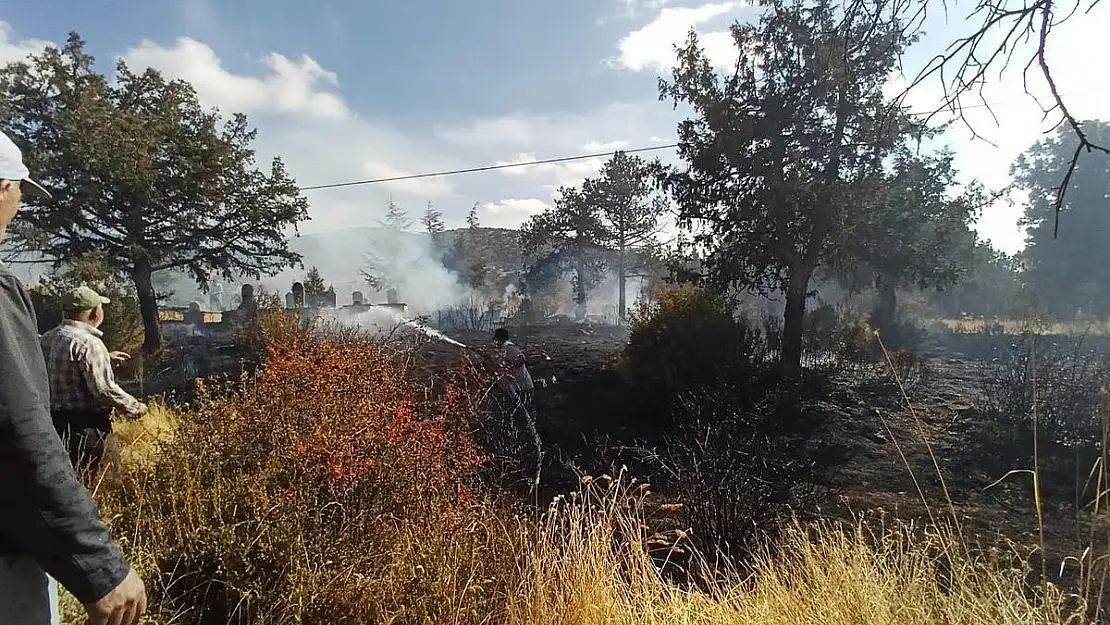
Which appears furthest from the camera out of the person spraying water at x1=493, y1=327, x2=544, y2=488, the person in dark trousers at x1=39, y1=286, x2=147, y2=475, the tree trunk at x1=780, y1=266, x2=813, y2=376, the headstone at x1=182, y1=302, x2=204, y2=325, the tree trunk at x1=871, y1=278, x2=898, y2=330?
the headstone at x1=182, y1=302, x2=204, y2=325

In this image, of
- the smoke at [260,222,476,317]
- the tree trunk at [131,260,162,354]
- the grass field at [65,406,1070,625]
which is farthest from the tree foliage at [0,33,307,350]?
the grass field at [65,406,1070,625]

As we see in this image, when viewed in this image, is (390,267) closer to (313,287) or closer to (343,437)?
(313,287)

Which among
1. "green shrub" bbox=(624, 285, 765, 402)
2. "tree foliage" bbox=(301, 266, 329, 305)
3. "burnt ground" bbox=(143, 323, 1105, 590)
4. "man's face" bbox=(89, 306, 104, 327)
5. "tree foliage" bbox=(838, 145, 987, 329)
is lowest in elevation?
"burnt ground" bbox=(143, 323, 1105, 590)

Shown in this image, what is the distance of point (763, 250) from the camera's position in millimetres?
10188

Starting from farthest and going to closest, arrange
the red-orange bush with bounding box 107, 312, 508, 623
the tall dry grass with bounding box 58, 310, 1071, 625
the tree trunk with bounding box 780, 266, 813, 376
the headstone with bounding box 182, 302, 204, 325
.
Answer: the headstone with bounding box 182, 302, 204, 325 → the tree trunk with bounding box 780, 266, 813, 376 → the red-orange bush with bounding box 107, 312, 508, 623 → the tall dry grass with bounding box 58, 310, 1071, 625

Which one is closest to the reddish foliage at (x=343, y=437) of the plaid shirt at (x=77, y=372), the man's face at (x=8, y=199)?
the plaid shirt at (x=77, y=372)

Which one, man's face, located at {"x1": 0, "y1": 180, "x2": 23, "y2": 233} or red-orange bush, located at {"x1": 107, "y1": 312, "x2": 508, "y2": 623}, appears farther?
red-orange bush, located at {"x1": 107, "y1": 312, "x2": 508, "y2": 623}

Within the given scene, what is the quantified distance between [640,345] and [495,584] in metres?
7.40

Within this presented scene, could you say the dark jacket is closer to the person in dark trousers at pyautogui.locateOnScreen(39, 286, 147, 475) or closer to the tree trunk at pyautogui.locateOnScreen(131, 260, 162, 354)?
the person in dark trousers at pyautogui.locateOnScreen(39, 286, 147, 475)

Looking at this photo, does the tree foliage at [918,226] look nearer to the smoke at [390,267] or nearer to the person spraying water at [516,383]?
the person spraying water at [516,383]

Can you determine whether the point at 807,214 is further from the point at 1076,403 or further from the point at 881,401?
the point at 1076,403

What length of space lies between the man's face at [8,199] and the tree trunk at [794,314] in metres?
9.78

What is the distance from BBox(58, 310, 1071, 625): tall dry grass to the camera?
262cm

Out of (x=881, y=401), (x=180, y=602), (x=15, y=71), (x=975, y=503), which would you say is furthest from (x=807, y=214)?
Answer: (x=15, y=71)
